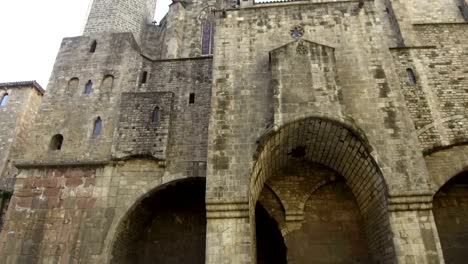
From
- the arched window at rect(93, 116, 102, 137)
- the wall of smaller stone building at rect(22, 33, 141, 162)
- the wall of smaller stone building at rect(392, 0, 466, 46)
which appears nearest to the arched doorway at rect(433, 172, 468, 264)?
the wall of smaller stone building at rect(392, 0, 466, 46)

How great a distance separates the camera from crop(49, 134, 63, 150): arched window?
11023 millimetres

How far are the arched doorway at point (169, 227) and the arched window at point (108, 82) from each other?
14.1ft

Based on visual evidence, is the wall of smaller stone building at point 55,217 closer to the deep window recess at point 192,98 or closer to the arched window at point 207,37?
the deep window recess at point 192,98

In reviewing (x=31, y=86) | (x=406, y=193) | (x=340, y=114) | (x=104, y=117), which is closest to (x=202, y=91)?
(x=104, y=117)

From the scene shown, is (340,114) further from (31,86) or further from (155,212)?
(31,86)

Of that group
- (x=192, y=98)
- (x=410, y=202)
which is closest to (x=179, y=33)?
(x=192, y=98)

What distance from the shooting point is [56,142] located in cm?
1116

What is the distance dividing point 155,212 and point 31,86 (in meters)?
11.4

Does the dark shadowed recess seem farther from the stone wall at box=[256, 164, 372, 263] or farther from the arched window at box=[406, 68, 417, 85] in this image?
the arched window at box=[406, 68, 417, 85]

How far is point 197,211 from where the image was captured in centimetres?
1150

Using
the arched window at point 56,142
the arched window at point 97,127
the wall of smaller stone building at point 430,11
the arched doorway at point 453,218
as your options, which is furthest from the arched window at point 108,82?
the wall of smaller stone building at point 430,11

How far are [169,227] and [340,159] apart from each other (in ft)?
19.5

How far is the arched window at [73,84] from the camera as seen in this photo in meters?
12.0

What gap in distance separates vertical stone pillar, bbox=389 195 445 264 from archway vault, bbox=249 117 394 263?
0.85ft
